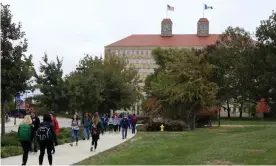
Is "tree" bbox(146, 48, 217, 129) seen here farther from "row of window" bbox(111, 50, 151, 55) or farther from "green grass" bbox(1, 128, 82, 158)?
"row of window" bbox(111, 50, 151, 55)

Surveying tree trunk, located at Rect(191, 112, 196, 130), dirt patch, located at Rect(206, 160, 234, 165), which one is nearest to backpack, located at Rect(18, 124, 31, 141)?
dirt patch, located at Rect(206, 160, 234, 165)

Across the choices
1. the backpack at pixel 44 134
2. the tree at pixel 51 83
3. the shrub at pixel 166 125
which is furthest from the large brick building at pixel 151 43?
the backpack at pixel 44 134

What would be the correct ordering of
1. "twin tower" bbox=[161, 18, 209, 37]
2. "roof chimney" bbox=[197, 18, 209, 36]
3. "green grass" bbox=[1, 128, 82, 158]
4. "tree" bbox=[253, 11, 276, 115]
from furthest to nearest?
"twin tower" bbox=[161, 18, 209, 37] < "roof chimney" bbox=[197, 18, 209, 36] < "tree" bbox=[253, 11, 276, 115] < "green grass" bbox=[1, 128, 82, 158]

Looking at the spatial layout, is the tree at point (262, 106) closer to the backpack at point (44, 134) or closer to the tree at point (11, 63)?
the tree at point (11, 63)

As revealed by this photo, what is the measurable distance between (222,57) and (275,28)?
576 inches

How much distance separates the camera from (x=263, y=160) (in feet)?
44.9

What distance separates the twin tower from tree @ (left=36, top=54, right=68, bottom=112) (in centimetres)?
13033

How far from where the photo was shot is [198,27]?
158625mm

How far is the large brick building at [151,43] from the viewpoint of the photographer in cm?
15062

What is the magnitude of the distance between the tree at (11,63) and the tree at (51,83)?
844 cm

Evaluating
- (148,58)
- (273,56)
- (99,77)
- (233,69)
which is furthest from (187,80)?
(148,58)

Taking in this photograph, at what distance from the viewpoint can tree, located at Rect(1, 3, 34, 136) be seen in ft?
65.4

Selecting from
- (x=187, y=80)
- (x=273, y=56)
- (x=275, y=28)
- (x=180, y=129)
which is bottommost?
(x=180, y=129)

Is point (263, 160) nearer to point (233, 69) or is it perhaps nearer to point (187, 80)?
point (187, 80)
